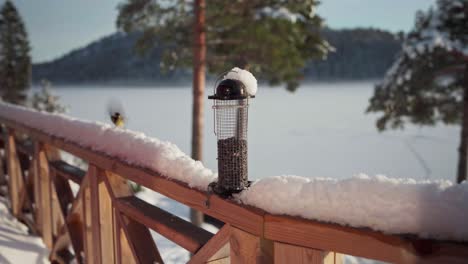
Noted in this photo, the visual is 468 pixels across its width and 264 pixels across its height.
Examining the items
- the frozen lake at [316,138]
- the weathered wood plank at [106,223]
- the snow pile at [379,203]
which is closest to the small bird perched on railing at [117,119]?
the weathered wood plank at [106,223]

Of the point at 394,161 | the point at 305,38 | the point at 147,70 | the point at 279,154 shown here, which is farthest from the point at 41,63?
the point at 305,38

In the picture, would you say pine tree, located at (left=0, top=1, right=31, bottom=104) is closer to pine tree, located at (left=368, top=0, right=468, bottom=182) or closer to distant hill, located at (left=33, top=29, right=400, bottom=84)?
pine tree, located at (left=368, top=0, right=468, bottom=182)

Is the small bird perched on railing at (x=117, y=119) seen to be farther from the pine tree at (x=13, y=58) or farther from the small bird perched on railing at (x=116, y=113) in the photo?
the pine tree at (x=13, y=58)

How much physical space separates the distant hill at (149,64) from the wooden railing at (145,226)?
156ft

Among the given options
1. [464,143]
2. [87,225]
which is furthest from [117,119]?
[464,143]

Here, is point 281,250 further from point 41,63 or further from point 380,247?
point 41,63

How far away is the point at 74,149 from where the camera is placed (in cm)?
253

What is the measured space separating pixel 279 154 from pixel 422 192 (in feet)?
104

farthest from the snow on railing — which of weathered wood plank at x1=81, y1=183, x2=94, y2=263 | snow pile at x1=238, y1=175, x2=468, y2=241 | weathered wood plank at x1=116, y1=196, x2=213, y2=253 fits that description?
weathered wood plank at x1=81, y1=183, x2=94, y2=263

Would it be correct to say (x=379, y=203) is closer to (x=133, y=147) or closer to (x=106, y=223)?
(x=133, y=147)

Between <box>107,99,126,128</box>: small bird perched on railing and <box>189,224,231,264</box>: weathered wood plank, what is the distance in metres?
1.78

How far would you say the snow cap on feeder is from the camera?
1.42 metres

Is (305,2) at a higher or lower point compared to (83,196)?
higher

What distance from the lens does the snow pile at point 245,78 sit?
4.86ft
